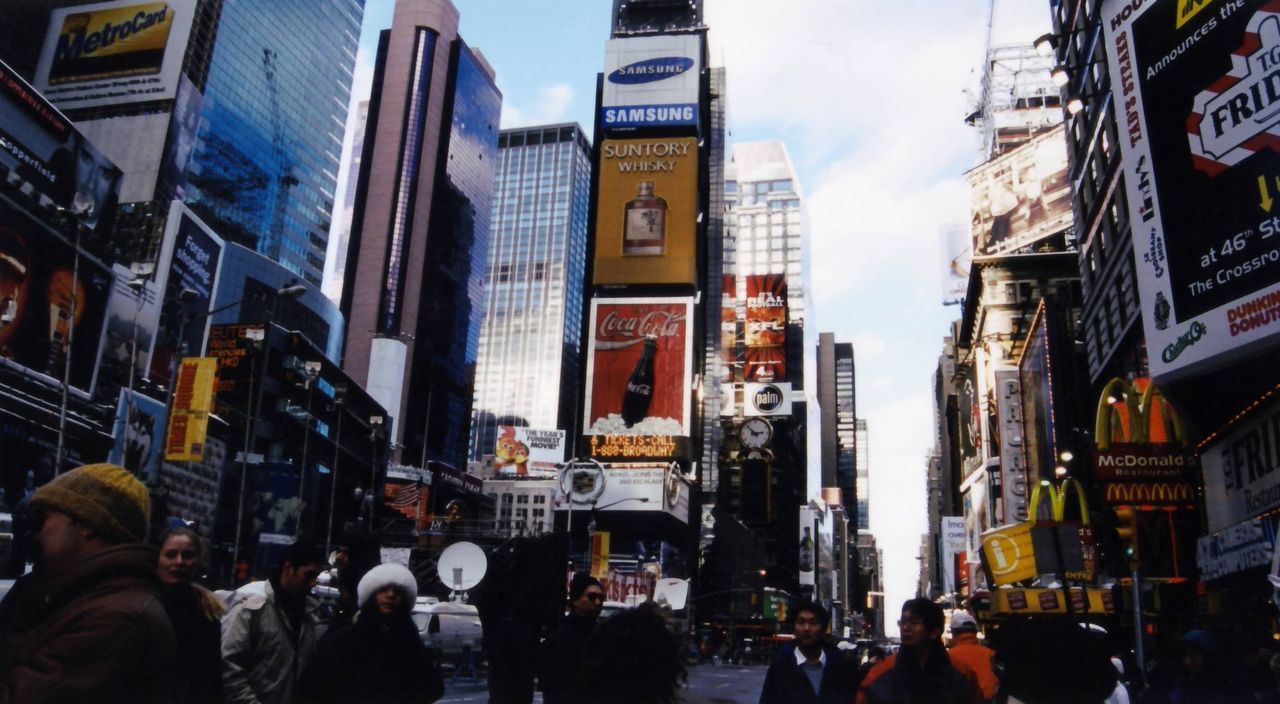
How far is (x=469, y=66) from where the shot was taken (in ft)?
581

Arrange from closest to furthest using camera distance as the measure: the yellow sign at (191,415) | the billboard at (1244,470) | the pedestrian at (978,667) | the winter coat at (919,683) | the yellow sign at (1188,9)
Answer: the winter coat at (919,683) < the pedestrian at (978,667) < the yellow sign at (1188,9) < the billboard at (1244,470) < the yellow sign at (191,415)

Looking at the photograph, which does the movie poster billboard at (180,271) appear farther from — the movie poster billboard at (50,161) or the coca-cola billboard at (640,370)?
the coca-cola billboard at (640,370)

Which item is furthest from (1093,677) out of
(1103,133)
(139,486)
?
(1103,133)

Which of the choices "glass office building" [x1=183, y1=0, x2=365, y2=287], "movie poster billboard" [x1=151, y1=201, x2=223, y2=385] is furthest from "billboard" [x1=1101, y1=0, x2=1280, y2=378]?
"glass office building" [x1=183, y1=0, x2=365, y2=287]

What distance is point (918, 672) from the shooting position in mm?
5867

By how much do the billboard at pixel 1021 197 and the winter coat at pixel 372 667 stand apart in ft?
237

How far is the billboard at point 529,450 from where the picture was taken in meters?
131

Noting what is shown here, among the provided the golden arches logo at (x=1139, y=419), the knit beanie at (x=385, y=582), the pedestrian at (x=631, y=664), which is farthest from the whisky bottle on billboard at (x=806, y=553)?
the pedestrian at (x=631, y=664)

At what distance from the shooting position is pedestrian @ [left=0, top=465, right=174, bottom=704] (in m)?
2.66

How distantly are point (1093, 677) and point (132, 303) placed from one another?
50.2 metres

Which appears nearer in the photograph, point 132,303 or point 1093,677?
point 1093,677

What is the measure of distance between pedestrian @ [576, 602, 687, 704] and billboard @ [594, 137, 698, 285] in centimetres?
8144

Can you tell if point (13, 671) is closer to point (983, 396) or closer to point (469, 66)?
point (983, 396)

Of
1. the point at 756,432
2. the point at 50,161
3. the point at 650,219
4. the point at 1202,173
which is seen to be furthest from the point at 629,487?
the point at 1202,173
